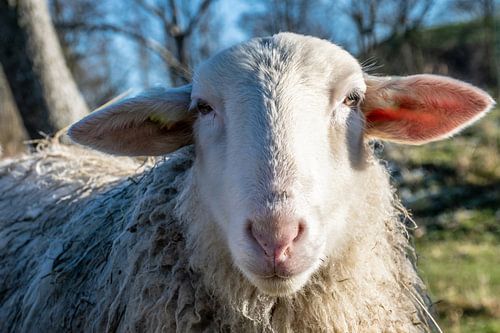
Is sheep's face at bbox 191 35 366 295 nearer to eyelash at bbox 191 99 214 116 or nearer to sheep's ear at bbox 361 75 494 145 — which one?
eyelash at bbox 191 99 214 116

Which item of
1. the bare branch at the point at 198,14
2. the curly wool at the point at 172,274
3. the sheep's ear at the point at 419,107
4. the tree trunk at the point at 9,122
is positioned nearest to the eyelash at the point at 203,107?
the curly wool at the point at 172,274

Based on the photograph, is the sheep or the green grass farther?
the green grass

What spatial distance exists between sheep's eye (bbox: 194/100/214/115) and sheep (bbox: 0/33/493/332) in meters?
0.01

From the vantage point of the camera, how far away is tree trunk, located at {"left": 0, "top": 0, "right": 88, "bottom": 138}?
18.1ft

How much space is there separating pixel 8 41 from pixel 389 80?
4.07 m

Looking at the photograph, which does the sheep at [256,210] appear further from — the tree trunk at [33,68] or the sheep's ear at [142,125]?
the tree trunk at [33,68]

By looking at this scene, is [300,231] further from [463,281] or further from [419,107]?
[463,281]

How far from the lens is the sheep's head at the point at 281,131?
1.92 metres

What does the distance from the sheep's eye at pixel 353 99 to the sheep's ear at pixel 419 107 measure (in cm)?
9

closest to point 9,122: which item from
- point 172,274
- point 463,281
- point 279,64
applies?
point 463,281

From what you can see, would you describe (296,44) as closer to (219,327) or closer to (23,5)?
(219,327)

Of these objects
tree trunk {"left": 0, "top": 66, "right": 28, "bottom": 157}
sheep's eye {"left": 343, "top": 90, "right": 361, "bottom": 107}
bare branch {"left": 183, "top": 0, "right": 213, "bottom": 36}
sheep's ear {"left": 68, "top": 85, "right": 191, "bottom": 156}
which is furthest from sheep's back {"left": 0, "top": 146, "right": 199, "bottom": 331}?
tree trunk {"left": 0, "top": 66, "right": 28, "bottom": 157}

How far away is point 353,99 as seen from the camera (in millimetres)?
2398

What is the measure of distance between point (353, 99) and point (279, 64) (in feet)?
1.08
